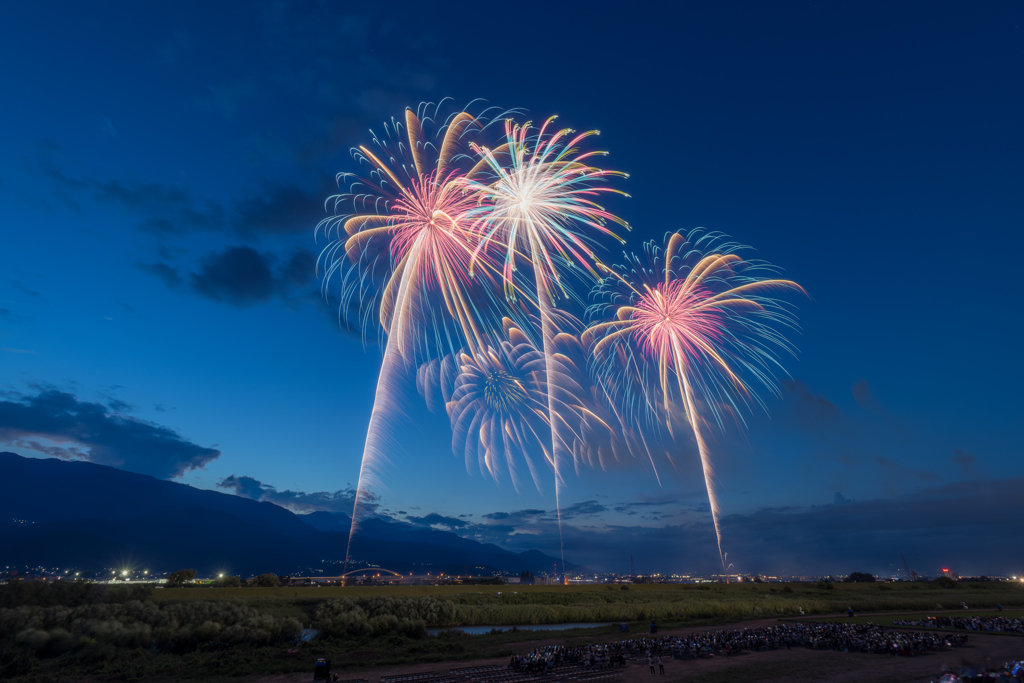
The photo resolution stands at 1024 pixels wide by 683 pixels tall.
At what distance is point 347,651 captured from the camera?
42062 mm

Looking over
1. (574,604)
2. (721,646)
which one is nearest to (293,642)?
(721,646)

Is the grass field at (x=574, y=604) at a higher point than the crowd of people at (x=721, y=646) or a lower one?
higher

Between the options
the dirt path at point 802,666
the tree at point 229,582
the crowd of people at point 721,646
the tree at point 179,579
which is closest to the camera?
the dirt path at point 802,666

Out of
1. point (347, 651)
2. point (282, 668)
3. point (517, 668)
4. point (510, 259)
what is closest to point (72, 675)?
point (282, 668)

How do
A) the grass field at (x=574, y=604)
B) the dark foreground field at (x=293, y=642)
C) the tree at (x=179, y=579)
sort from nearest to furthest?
the dark foreground field at (x=293, y=642), the grass field at (x=574, y=604), the tree at (x=179, y=579)

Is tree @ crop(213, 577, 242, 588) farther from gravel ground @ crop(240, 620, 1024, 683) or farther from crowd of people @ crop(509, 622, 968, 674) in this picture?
crowd of people @ crop(509, 622, 968, 674)

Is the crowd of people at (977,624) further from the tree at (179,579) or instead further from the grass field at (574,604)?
the tree at (179,579)

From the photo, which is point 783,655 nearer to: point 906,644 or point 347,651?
point 906,644

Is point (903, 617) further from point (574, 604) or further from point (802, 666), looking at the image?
point (802, 666)

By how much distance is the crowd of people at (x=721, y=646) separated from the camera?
36188 millimetres

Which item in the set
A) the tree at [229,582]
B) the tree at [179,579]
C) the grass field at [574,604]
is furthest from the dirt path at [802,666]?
the tree at [179,579]

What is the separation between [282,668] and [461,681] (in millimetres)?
13409

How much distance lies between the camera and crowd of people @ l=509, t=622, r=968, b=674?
36188 millimetres

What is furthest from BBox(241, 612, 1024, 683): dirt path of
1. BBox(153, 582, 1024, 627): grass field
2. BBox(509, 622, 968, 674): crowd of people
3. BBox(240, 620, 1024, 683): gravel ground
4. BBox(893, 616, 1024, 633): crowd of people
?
BBox(153, 582, 1024, 627): grass field
